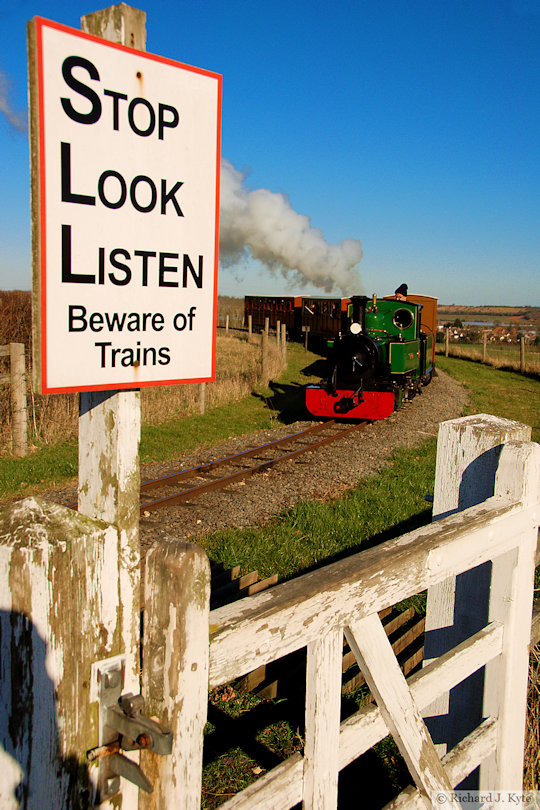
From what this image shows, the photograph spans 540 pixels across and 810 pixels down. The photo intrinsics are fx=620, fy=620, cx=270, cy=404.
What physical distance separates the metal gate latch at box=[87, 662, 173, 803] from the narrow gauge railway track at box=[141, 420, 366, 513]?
222 inches

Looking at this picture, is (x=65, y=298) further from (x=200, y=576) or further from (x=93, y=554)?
(x=200, y=576)

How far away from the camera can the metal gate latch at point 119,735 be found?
116 cm

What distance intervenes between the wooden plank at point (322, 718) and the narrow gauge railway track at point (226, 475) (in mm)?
5306

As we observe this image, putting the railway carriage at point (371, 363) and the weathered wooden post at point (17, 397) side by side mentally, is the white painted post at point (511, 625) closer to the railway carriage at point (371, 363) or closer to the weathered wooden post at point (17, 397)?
the weathered wooden post at point (17, 397)

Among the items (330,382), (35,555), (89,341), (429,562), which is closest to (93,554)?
(35,555)

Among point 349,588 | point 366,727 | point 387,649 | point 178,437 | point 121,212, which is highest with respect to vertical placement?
point 121,212

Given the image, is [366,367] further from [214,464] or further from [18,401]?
[18,401]

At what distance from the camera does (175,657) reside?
123 centimetres

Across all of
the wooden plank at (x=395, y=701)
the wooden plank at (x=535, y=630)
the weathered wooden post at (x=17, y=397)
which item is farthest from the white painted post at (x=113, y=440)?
the weathered wooden post at (x=17, y=397)

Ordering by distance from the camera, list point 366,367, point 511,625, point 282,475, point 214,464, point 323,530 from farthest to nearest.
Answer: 1. point 366,367
2. point 214,464
3. point 282,475
4. point 323,530
5. point 511,625

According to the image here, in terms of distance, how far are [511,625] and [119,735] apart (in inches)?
67.0

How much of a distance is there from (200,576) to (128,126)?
0.99 meters

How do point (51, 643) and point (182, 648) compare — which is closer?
point (51, 643)

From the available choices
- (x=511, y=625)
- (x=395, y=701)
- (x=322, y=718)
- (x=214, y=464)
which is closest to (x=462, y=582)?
(x=511, y=625)
